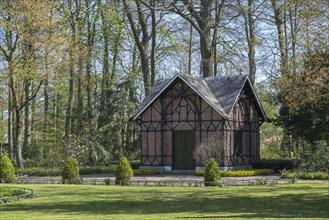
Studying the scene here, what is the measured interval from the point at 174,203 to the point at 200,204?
875 millimetres

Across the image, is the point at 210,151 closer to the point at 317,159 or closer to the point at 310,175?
the point at 310,175

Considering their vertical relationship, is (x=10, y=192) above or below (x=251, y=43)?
below

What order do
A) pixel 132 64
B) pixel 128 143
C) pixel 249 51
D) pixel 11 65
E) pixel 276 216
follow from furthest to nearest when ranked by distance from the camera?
pixel 132 64
pixel 128 143
pixel 249 51
pixel 11 65
pixel 276 216

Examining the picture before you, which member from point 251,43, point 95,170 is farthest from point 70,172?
point 251,43

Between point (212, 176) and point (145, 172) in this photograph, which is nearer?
point (212, 176)

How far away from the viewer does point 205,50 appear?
39.2m

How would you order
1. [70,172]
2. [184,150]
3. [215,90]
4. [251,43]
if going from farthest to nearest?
[251,43] → [215,90] → [184,150] → [70,172]

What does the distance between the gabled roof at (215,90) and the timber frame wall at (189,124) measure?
0.53m

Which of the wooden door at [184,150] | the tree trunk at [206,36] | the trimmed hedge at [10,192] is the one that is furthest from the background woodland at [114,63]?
the trimmed hedge at [10,192]

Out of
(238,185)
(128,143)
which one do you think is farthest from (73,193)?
(128,143)

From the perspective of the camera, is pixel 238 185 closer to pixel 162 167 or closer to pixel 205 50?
pixel 162 167

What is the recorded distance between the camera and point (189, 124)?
36281 mm

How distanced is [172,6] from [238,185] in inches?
569

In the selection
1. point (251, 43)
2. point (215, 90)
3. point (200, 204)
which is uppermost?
point (251, 43)
